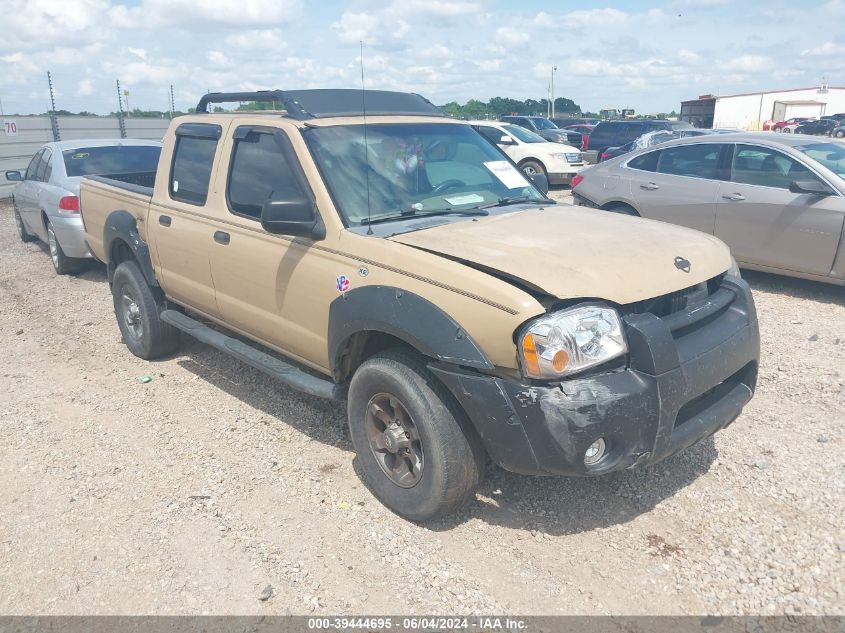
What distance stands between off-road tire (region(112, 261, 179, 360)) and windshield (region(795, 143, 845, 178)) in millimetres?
6503

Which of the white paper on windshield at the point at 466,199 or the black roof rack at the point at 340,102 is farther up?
the black roof rack at the point at 340,102

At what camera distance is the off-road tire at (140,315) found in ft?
18.2

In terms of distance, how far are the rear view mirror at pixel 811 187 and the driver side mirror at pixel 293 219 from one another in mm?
5312

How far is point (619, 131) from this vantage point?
21953mm

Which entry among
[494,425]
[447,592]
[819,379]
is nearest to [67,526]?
[447,592]

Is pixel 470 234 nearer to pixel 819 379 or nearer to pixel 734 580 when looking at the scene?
pixel 734 580

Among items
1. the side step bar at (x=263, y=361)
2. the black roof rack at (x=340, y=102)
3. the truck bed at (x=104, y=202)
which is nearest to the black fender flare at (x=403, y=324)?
the side step bar at (x=263, y=361)

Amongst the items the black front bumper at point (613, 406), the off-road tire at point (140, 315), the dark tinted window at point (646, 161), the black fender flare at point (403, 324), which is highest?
the dark tinted window at point (646, 161)

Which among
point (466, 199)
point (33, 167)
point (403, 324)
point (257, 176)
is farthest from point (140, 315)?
point (33, 167)

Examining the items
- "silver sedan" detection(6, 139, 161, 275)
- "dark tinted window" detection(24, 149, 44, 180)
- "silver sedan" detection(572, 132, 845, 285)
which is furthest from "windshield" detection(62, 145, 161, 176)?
"silver sedan" detection(572, 132, 845, 285)

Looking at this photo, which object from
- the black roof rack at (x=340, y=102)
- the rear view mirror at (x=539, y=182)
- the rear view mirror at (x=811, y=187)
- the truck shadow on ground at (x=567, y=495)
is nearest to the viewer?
the truck shadow on ground at (x=567, y=495)

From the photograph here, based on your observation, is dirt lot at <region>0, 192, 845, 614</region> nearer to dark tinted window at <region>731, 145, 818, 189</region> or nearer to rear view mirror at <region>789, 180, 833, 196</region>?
rear view mirror at <region>789, 180, 833, 196</region>

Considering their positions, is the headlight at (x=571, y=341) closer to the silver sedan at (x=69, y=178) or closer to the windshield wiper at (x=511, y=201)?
the windshield wiper at (x=511, y=201)

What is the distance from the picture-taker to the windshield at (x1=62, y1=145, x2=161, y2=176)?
29.0 ft
